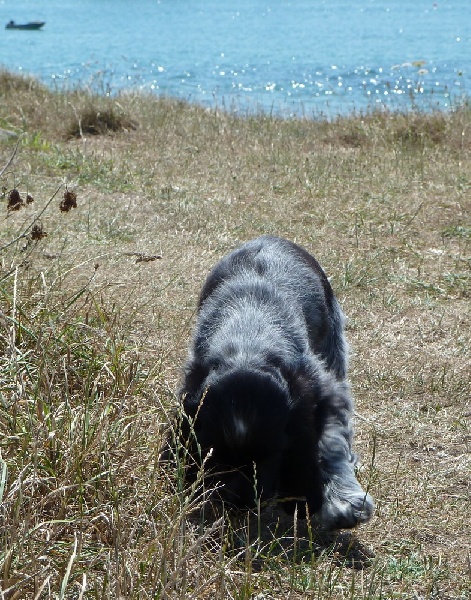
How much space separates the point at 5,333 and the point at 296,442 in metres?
1.76

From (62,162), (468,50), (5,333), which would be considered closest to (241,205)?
(62,162)

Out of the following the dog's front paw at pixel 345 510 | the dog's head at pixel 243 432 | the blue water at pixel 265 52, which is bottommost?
the blue water at pixel 265 52

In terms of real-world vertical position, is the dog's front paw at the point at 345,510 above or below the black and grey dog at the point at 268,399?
below

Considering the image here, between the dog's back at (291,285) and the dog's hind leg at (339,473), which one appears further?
the dog's back at (291,285)

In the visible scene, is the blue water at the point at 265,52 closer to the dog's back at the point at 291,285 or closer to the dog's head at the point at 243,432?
the dog's back at the point at 291,285

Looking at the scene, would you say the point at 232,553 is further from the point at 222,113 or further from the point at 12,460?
the point at 222,113

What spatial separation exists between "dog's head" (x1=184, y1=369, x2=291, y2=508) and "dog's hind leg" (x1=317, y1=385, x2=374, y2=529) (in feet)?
1.22

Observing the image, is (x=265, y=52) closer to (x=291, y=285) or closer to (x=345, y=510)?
(x=291, y=285)

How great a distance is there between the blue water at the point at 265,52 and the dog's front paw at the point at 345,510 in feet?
35.7

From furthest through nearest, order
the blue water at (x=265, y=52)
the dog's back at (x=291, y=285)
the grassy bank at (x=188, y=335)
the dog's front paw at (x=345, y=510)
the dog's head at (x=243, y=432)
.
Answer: the blue water at (x=265, y=52), the dog's back at (x=291, y=285), the dog's front paw at (x=345, y=510), the dog's head at (x=243, y=432), the grassy bank at (x=188, y=335)

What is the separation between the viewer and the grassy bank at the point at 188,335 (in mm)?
3715

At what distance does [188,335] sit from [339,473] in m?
2.07

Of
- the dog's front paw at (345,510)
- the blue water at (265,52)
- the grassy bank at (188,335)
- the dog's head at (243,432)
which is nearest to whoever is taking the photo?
the grassy bank at (188,335)

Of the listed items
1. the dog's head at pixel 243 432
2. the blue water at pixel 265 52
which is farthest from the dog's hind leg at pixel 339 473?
the blue water at pixel 265 52
